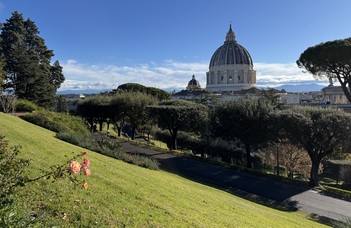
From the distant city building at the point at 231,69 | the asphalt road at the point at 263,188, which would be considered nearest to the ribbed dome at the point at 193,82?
the distant city building at the point at 231,69

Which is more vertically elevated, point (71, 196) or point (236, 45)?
point (236, 45)

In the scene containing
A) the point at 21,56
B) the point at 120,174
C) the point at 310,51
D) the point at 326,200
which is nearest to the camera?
the point at 120,174

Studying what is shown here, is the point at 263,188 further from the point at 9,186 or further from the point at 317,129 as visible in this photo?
the point at 9,186

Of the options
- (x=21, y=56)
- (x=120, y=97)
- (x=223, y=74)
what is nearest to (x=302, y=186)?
(x=120, y=97)

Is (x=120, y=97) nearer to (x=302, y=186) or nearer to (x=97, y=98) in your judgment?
(x=97, y=98)

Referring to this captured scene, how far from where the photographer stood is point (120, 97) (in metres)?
40.2

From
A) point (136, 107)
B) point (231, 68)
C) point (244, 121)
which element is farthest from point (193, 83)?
point (244, 121)

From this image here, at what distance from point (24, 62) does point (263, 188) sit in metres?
33.9

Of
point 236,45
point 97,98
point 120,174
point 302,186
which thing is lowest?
point 302,186

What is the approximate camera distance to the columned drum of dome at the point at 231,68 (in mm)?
129500

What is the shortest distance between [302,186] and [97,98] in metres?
32.5

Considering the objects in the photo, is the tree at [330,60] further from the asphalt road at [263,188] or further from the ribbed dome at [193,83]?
the ribbed dome at [193,83]

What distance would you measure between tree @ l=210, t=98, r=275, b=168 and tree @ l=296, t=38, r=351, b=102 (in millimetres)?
9481

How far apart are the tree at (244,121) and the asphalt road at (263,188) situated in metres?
4.03
